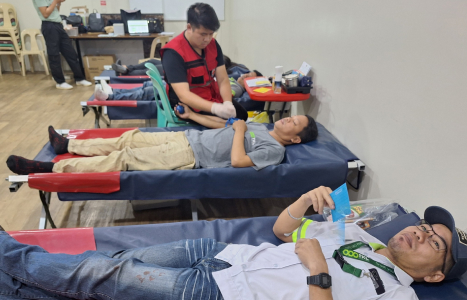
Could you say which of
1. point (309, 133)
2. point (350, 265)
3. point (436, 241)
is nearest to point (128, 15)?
point (309, 133)

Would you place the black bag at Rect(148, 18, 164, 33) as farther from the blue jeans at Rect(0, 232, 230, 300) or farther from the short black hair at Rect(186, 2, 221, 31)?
the blue jeans at Rect(0, 232, 230, 300)

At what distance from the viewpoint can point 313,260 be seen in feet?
3.80

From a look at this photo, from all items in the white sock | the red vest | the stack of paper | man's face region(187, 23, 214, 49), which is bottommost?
the white sock

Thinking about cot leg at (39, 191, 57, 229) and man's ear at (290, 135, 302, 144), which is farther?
man's ear at (290, 135, 302, 144)

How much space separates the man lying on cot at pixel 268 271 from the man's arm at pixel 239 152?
26.9 inches

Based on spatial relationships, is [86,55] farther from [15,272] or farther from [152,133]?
[15,272]

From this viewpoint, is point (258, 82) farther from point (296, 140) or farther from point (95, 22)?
point (95, 22)

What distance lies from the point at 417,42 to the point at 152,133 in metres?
1.76

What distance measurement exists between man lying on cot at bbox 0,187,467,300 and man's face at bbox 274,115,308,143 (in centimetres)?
92

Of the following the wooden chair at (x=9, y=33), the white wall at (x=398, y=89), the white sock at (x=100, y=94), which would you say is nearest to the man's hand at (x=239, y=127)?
the white wall at (x=398, y=89)

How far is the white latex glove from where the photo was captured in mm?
2375

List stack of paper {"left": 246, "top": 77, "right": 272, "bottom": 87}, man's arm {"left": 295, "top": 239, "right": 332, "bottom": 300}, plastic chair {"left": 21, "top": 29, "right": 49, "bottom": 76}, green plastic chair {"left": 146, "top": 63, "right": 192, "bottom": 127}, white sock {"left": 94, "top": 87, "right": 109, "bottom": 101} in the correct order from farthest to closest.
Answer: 1. plastic chair {"left": 21, "top": 29, "right": 49, "bottom": 76}
2. white sock {"left": 94, "top": 87, "right": 109, "bottom": 101}
3. stack of paper {"left": 246, "top": 77, "right": 272, "bottom": 87}
4. green plastic chair {"left": 146, "top": 63, "right": 192, "bottom": 127}
5. man's arm {"left": 295, "top": 239, "right": 332, "bottom": 300}

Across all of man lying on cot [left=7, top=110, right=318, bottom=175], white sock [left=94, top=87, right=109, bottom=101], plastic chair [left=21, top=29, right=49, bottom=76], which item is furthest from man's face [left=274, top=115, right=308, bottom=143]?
plastic chair [left=21, top=29, right=49, bottom=76]

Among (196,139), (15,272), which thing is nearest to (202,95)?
(196,139)
